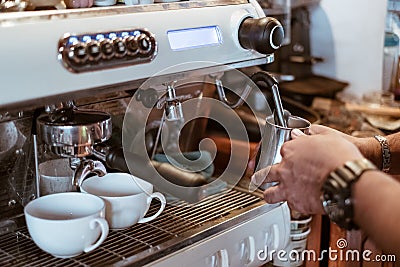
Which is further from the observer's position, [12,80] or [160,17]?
[160,17]

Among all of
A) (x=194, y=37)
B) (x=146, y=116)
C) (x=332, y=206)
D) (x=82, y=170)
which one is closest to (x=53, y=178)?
(x=82, y=170)

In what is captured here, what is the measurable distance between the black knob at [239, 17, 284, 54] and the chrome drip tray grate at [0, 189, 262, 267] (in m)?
0.29

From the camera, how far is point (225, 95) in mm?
1162

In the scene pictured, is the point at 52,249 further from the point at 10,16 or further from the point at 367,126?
the point at 367,126

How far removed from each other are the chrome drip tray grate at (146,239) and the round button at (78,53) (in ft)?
0.96

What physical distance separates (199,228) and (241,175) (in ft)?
0.59

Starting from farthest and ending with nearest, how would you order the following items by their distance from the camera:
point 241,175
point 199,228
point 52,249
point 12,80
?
point 241,175, point 199,228, point 52,249, point 12,80

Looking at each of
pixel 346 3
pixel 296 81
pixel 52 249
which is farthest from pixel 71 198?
pixel 346 3

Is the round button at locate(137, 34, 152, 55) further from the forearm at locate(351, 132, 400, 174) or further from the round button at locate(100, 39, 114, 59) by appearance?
the forearm at locate(351, 132, 400, 174)

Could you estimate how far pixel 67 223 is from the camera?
33.9 inches

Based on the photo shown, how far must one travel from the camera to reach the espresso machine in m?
0.81

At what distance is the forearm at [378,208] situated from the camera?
72 cm

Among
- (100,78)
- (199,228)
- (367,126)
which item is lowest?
(367,126)

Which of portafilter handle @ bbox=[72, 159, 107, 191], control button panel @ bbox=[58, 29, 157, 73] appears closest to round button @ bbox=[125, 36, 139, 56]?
control button panel @ bbox=[58, 29, 157, 73]
